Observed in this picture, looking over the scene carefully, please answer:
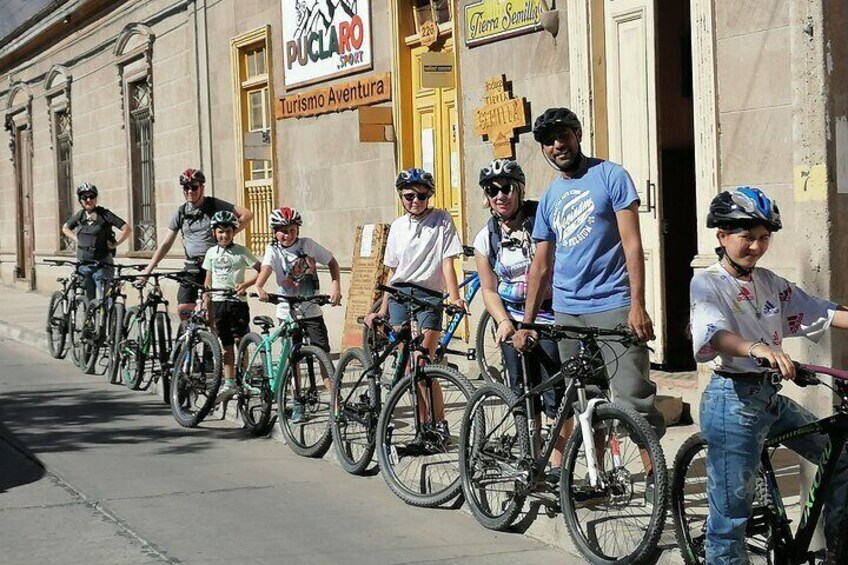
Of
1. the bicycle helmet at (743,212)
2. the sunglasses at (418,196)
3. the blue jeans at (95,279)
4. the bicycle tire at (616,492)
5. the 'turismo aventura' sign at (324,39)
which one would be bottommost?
the bicycle tire at (616,492)

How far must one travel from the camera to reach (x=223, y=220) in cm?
1039

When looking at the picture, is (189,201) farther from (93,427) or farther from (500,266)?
(500,266)

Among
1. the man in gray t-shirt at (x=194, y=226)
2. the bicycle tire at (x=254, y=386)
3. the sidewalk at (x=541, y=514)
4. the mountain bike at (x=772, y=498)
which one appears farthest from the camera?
the man in gray t-shirt at (x=194, y=226)

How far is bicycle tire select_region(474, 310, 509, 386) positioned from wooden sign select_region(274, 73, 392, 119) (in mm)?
3767

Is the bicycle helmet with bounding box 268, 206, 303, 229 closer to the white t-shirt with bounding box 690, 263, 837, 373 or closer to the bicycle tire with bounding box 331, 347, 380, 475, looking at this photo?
the bicycle tire with bounding box 331, 347, 380, 475

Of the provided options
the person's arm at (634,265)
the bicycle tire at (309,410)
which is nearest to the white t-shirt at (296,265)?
the bicycle tire at (309,410)

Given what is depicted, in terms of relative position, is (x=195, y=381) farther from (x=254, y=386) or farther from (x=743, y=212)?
(x=743, y=212)

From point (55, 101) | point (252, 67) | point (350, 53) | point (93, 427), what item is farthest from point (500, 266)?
point (55, 101)

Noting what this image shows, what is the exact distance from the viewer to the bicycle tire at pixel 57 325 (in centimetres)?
1474

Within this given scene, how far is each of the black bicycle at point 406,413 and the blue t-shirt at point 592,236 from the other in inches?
33.1

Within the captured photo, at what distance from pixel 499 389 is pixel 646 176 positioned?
365cm

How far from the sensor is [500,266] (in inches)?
287

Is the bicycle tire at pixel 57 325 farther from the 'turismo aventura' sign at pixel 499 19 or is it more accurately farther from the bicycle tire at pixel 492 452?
the bicycle tire at pixel 492 452

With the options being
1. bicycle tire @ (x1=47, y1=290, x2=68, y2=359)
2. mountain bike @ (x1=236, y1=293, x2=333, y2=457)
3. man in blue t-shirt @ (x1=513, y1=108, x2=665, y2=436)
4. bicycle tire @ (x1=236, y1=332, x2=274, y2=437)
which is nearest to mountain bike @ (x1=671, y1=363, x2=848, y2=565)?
man in blue t-shirt @ (x1=513, y1=108, x2=665, y2=436)
